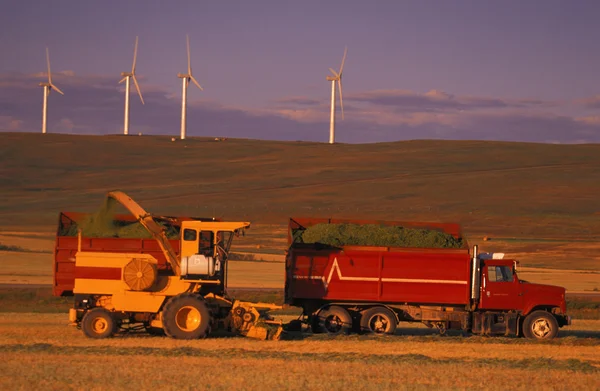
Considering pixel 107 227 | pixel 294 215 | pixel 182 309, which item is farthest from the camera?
Result: pixel 294 215

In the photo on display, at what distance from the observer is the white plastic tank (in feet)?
70.8

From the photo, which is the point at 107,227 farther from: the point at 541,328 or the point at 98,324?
the point at 541,328

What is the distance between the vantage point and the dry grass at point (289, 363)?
15.6 meters

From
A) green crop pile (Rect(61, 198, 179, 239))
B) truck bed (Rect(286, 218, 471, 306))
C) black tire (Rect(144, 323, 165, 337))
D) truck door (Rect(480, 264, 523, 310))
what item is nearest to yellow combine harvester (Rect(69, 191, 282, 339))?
black tire (Rect(144, 323, 165, 337))

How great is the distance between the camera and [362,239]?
24.1m

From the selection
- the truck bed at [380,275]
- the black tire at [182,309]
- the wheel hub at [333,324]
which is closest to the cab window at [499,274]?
the truck bed at [380,275]

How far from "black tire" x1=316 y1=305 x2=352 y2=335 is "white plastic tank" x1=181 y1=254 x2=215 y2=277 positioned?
3.59 m

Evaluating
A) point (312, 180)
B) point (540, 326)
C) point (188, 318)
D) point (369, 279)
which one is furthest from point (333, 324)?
point (312, 180)

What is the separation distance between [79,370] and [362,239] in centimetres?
969

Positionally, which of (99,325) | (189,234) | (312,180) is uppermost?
(312,180)

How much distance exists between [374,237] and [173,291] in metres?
5.60

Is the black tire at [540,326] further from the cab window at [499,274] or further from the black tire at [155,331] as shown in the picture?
the black tire at [155,331]

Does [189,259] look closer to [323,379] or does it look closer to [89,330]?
[89,330]

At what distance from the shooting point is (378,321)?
23.8m
